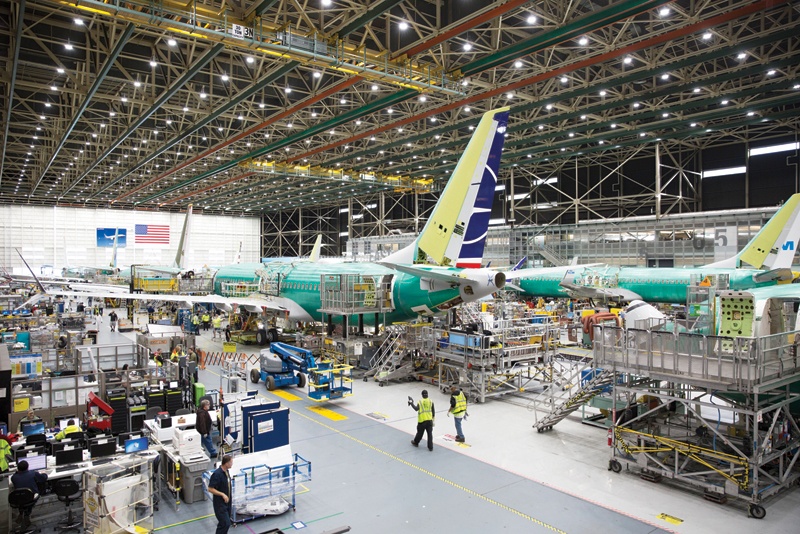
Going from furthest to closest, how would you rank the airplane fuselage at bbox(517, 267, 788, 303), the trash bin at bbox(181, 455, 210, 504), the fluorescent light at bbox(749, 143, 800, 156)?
the fluorescent light at bbox(749, 143, 800, 156)
the airplane fuselage at bbox(517, 267, 788, 303)
the trash bin at bbox(181, 455, 210, 504)

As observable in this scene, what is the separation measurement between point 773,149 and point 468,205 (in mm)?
39458

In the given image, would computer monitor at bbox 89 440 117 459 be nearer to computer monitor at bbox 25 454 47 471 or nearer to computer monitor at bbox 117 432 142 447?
computer monitor at bbox 25 454 47 471

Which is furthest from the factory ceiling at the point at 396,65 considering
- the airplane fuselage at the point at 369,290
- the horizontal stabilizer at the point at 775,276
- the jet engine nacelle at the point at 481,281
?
the horizontal stabilizer at the point at 775,276

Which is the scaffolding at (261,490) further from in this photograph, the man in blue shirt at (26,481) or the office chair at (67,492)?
the man in blue shirt at (26,481)

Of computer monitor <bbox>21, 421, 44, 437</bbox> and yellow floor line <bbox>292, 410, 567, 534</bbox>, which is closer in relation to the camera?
yellow floor line <bbox>292, 410, 567, 534</bbox>

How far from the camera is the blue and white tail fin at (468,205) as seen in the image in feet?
66.9

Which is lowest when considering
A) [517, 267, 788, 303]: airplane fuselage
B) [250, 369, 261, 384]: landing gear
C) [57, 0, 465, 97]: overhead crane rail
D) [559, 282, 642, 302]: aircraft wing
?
[250, 369, 261, 384]: landing gear

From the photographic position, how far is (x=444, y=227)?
2148cm

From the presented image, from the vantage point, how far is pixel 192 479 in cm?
1163

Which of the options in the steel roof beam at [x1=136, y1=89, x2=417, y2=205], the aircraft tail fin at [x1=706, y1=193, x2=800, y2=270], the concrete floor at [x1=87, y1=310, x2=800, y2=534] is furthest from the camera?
the steel roof beam at [x1=136, y1=89, x2=417, y2=205]

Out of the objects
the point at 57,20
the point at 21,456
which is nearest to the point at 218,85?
the point at 57,20

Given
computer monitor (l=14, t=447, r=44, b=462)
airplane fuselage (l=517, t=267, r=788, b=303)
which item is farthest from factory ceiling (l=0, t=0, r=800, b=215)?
computer monitor (l=14, t=447, r=44, b=462)

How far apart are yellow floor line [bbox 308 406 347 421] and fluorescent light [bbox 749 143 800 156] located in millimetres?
46359

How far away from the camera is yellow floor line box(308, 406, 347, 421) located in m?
18.0
